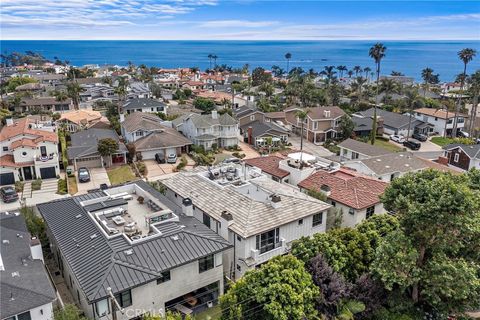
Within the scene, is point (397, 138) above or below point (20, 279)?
below

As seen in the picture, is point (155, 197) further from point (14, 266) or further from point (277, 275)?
point (277, 275)

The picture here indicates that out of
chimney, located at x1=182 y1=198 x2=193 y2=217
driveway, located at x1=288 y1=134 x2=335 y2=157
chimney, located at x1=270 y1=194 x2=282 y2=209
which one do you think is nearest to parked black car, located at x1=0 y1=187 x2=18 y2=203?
chimney, located at x1=182 y1=198 x2=193 y2=217

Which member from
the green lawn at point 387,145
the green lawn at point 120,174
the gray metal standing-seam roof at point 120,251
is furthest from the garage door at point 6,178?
the green lawn at point 387,145

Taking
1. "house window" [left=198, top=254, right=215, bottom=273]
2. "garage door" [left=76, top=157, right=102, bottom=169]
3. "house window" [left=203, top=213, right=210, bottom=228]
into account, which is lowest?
"garage door" [left=76, top=157, right=102, bottom=169]

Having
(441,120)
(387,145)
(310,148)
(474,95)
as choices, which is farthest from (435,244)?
(441,120)

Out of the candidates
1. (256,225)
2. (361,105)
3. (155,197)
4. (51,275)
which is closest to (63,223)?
(51,275)

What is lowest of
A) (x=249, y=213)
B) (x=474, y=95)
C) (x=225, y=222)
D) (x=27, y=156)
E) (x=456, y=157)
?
(x=456, y=157)

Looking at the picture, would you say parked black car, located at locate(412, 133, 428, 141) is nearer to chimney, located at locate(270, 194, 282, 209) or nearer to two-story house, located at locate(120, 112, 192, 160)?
two-story house, located at locate(120, 112, 192, 160)

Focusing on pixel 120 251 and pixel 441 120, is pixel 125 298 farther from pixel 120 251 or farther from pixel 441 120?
pixel 441 120

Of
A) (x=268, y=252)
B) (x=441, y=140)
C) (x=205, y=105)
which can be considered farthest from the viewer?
(x=205, y=105)
